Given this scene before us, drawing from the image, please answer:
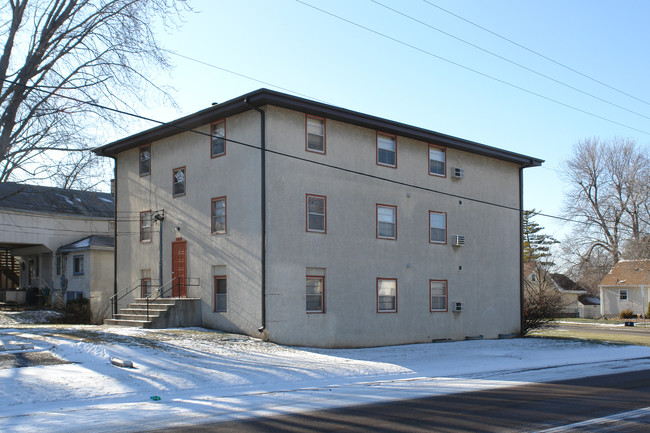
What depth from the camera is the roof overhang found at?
19.9 m

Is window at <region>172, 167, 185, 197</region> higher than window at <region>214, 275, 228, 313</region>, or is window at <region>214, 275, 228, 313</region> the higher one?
window at <region>172, 167, 185, 197</region>

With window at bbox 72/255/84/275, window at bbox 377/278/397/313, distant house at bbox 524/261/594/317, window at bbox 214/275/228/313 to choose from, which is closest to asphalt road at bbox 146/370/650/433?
window at bbox 377/278/397/313

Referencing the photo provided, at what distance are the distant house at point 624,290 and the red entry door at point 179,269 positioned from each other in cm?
4500

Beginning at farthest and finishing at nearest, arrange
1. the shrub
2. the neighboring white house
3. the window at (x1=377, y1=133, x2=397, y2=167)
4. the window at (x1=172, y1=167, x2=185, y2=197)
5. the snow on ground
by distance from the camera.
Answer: the shrub → the window at (x1=172, y1=167, x2=185, y2=197) → the window at (x1=377, y1=133, x2=397, y2=167) → the neighboring white house → the snow on ground

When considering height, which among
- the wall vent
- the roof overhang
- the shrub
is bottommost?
the shrub

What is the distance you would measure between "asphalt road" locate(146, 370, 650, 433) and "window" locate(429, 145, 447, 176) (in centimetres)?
1379

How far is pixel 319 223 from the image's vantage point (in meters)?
21.2

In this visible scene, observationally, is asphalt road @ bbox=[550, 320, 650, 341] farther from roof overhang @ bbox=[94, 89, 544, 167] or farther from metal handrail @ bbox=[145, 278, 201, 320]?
metal handrail @ bbox=[145, 278, 201, 320]

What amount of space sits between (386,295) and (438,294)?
301 centimetres

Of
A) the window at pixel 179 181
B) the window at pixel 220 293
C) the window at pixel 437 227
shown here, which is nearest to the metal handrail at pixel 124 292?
the window at pixel 179 181

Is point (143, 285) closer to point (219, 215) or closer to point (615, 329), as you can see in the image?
point (219, 215)

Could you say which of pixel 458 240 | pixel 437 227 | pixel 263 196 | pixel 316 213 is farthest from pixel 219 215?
pixel 458 240

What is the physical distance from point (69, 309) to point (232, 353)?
16.1 metres

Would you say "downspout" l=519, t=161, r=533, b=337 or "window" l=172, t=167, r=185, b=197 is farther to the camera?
"downspout" l=519, t=161, r=533, b=337
